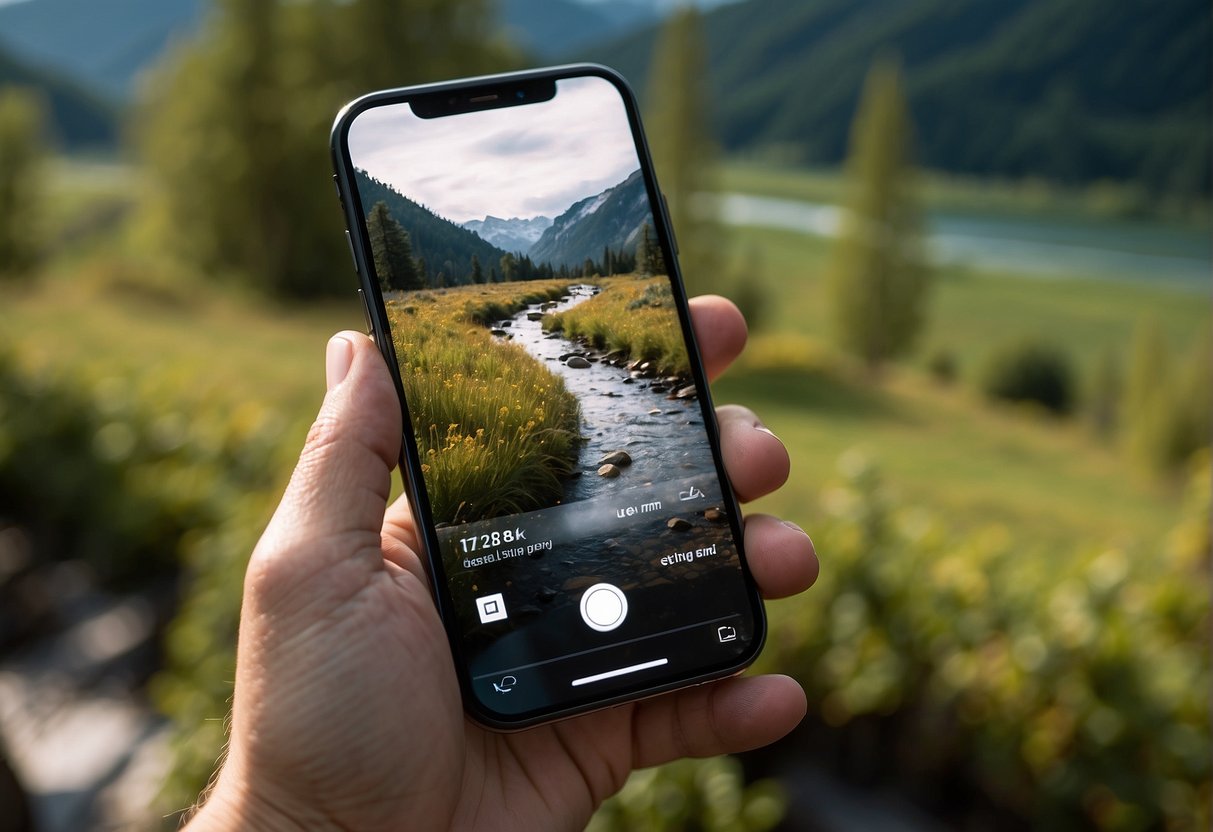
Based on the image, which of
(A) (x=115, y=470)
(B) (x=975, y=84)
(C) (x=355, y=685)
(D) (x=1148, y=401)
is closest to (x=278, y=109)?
(A) (x=115, y=470)

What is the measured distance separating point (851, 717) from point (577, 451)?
1254mm

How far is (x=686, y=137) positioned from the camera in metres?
15.7

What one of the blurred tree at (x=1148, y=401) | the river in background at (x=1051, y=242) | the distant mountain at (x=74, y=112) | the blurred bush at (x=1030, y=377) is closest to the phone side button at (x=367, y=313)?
the blurred tree at (x=1148, y=401)

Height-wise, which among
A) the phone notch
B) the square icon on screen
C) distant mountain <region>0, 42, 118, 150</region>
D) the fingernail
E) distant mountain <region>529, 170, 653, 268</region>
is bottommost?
distant mountain <region>0, 42, 118, 150</region>

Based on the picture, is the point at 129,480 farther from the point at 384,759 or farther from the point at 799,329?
the point at 799,329

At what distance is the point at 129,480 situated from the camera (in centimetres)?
325

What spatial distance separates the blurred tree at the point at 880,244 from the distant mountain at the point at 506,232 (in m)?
19.0

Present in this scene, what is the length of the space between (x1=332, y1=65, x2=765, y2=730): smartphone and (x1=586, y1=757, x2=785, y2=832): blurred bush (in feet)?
2.13

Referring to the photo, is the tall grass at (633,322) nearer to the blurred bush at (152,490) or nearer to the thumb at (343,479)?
the thumb at (343,479)

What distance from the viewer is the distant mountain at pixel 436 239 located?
4.22 ft

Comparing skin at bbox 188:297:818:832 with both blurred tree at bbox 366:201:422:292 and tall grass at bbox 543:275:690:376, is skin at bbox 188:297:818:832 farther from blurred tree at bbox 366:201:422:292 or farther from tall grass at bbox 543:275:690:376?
tall grass at bbox 543:275:690:376

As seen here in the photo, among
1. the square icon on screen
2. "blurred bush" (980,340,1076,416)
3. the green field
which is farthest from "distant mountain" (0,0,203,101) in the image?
"blurred bush" (980,340,1076,416)

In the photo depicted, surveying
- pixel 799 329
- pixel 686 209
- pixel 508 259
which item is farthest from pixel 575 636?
pixel 799 329

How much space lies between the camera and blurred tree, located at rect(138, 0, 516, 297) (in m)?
14.2
